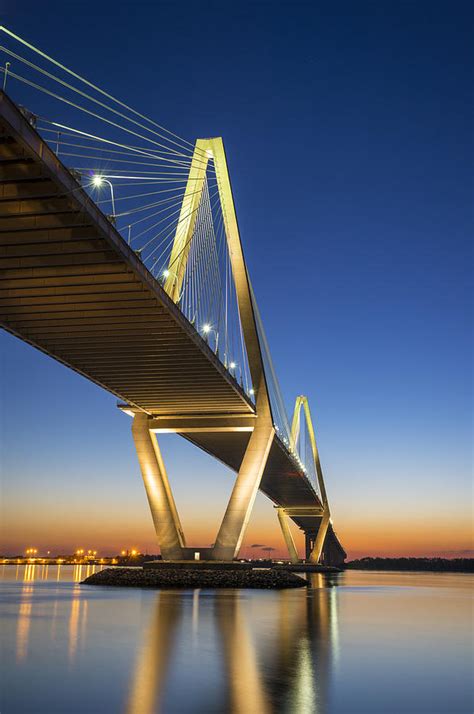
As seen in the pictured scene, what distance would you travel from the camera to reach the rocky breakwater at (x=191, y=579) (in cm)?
3150

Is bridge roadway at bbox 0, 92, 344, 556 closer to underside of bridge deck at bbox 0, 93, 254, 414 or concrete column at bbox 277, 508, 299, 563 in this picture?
underside of bridge deck at bbox 0, 93, 254, 414

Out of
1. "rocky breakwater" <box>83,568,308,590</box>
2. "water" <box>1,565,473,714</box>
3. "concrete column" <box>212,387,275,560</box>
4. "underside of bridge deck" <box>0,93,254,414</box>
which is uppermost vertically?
"underside of bridge deck" <box>0,93,254,414</box>

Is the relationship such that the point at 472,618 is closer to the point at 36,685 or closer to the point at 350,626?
the point at 350,626

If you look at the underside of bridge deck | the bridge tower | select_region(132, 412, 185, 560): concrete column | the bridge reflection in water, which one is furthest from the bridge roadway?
the bridge reflection in water

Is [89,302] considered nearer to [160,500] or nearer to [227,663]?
[227,663]

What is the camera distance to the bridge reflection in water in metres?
7.55

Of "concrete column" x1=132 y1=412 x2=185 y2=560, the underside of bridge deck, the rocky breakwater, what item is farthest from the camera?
"concrete column" x1=132 y1=412 x2=185 y2=560

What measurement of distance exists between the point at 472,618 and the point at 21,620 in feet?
39.6

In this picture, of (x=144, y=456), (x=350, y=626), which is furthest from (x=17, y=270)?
(x=144, y=456)

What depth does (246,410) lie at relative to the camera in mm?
37719

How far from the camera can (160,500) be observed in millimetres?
37156

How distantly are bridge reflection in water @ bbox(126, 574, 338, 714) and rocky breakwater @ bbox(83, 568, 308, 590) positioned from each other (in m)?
12.7

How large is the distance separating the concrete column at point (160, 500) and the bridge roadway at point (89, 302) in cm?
172

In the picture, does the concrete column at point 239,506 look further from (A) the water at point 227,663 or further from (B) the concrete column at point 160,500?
(A) the water at point 227,663
